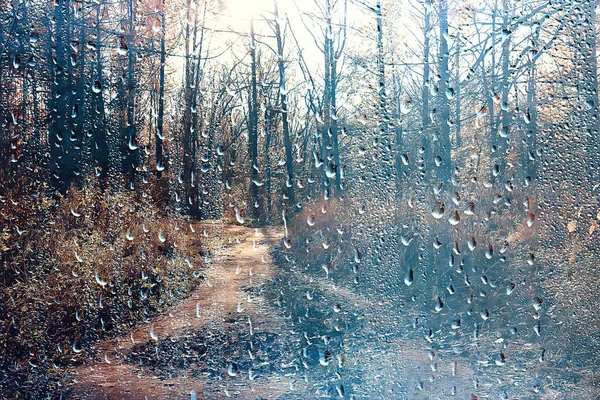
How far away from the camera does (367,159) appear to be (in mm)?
2271

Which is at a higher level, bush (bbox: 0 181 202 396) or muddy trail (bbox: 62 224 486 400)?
bush (bbox: 0 181 202 396)

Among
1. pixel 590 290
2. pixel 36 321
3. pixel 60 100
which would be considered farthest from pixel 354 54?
pixel 36 321

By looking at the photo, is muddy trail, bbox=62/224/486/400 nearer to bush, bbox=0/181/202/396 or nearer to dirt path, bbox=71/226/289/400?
dirt path, bbox=71/226/289/400

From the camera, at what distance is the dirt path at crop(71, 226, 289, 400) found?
5.70 ft

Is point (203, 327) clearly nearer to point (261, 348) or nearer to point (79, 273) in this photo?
point (261, 348)

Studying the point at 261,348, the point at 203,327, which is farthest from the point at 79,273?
the point at 261,348

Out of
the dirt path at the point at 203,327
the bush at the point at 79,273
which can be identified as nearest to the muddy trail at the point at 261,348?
the dirt path at the point at 203,327

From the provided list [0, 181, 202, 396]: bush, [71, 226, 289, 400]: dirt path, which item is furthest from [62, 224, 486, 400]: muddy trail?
[0, 181, 202, 396]: bush

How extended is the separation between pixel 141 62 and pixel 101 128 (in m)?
0.34

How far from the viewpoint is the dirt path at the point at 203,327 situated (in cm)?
174

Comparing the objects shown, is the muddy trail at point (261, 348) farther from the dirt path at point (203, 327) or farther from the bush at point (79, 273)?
the bush at point (79, 273)

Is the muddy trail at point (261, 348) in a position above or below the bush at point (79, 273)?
below

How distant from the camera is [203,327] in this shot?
7.12ft

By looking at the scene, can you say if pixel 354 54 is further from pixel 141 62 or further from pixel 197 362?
pixel 197 362
